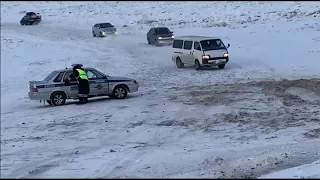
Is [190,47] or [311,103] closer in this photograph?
[311,103]

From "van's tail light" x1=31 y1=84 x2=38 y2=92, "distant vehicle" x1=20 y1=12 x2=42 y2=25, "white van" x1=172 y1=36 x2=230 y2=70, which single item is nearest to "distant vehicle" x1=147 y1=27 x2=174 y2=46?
"white van" x1=172 y1=36 x2=230 y2=70

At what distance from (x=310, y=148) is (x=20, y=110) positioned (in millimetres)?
10290

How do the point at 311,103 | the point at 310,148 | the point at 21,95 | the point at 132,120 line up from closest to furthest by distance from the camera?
the point at 310,148
the point at 132,120
the point at 311,103
the point at 21,95

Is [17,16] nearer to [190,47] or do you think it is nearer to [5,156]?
[190,47]

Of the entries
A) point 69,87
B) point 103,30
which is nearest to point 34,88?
point 69,87

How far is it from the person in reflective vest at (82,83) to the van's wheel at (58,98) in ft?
1.80

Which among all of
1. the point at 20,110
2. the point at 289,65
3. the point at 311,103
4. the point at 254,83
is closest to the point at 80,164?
the point at 20,110

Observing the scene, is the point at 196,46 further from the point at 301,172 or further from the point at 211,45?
the point at 301,172

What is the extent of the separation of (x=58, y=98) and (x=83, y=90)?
0.92m

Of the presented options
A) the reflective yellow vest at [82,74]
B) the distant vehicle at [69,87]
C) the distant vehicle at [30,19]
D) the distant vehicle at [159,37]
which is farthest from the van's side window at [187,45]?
the distant vehicle at [30,19]

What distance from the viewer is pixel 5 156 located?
11.2 m

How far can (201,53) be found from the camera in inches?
1224

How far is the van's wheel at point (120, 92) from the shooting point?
21.5 metres

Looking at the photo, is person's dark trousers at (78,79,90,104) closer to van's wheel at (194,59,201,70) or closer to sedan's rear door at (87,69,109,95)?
sedan's rear door at (87,69,109,95)
